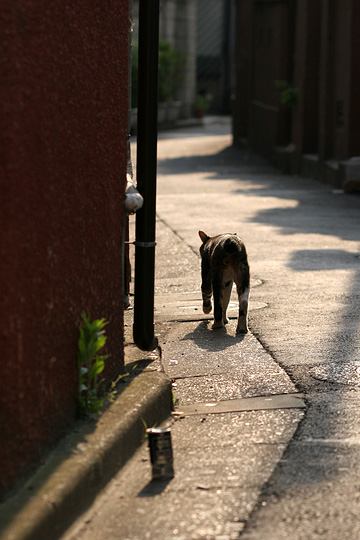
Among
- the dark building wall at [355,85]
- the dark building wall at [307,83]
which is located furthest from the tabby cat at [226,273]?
the dark building wall at [355,85]

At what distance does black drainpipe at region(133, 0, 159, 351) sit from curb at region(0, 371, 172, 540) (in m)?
0.72

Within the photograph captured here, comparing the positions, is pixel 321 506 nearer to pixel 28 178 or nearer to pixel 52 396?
pixel 52 396

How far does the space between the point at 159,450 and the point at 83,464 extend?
0.42 m

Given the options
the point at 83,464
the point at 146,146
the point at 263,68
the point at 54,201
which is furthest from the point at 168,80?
the point at 83,464

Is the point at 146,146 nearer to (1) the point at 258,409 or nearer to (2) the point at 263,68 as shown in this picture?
(1) the point at 258,409

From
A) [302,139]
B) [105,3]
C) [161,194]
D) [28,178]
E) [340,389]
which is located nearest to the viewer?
[28,178]

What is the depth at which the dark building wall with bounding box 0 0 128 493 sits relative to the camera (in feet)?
18.7

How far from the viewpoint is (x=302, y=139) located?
26.9 meters

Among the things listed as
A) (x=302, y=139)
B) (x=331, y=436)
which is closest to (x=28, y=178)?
(x=331, y=436)

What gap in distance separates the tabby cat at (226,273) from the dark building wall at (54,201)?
91.0 inches

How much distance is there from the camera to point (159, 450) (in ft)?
21.0

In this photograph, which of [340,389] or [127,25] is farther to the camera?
[340,389]

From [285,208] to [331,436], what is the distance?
1231 cm

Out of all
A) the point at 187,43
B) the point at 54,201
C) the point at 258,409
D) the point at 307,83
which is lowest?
the point at 187,43
